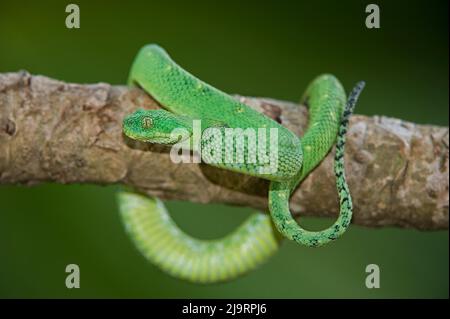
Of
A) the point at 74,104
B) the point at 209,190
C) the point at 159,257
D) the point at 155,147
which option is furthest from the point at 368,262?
the point at 74,104

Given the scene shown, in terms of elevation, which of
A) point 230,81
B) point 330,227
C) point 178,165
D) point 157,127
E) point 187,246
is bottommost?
point 187,246

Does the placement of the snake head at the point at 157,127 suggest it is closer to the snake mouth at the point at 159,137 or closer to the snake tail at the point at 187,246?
the snake mouth at the point at 159,137

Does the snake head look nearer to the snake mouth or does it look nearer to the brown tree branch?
the snake mouth

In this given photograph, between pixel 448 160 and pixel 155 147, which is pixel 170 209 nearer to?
pixel 155 147

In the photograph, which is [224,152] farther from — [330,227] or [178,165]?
[178,165]

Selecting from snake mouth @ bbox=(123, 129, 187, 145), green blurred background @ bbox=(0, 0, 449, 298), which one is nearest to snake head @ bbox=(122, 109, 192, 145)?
snake mouth @ bbox=(123, 129, 187, 145)

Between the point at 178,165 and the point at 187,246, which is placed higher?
the point at 178,165

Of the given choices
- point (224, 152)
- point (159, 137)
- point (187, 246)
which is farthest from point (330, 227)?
point (187, 246)
